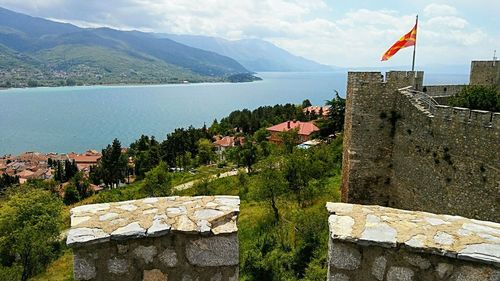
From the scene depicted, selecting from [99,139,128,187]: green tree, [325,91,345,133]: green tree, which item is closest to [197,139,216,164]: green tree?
[99,139,128,187]: green tree

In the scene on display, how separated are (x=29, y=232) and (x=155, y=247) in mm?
25372

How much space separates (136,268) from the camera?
3584 mm

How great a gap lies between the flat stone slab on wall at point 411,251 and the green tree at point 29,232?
26.0 metres

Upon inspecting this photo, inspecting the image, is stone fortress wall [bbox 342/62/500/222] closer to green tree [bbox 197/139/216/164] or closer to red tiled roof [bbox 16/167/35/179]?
green tree [bbox 197/139/216/164]

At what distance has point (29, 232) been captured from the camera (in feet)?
80.6

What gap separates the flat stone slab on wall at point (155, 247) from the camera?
11.5ft

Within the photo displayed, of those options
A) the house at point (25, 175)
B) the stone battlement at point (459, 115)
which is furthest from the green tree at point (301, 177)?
the house at point (25, 175)

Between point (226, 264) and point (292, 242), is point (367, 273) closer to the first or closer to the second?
point (226, 264)

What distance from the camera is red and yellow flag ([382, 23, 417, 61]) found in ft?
53.0

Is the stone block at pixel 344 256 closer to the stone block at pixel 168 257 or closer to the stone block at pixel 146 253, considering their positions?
the stone block at pixel 168 257

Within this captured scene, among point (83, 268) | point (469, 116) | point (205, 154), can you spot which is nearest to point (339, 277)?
point (83, 268)

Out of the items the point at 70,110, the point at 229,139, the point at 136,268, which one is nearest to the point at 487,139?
the point at 136,268

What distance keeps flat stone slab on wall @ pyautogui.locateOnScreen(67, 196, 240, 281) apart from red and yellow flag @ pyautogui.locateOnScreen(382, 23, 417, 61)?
14.5m

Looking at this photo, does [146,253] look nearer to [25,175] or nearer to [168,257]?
[168,257]
